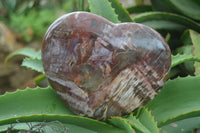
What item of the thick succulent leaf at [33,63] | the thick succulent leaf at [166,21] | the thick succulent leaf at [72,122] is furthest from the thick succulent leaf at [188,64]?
the thick succulent leaf at [33,63]

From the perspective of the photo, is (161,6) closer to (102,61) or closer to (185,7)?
(185,7)

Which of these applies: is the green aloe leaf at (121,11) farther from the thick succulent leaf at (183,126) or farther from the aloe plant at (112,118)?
the thick succulent leaf at (183,126)

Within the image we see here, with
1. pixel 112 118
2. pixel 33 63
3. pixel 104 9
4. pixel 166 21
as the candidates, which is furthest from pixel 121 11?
pixel 112 118

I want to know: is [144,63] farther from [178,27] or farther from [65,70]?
[178,27]

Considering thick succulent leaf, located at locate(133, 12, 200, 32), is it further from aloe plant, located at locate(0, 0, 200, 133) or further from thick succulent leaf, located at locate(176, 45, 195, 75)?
aloe plant, located at locate(0, 0, 200, 133)

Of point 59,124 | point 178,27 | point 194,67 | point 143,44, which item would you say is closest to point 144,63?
point 143,44

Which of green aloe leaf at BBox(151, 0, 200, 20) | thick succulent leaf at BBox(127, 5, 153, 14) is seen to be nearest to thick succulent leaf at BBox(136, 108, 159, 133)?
green aloe leaf at BBox(151, 0, 200, 20)
